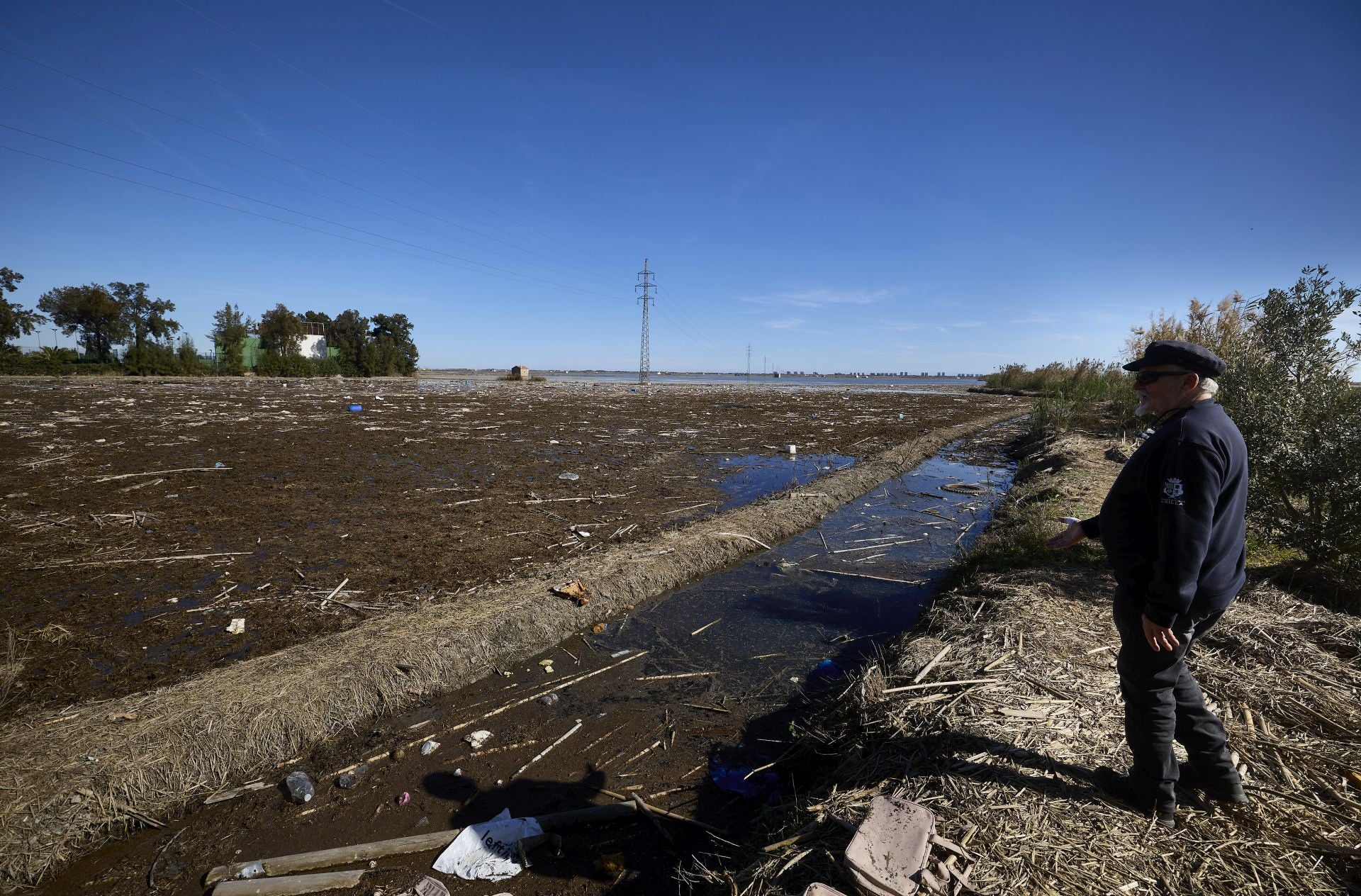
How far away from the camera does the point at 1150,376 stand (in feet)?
9.25

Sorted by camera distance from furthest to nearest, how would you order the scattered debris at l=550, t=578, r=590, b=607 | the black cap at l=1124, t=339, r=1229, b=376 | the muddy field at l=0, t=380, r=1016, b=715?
the scattered debris at l=550, t=578, r=590, b=607 → the muddy field at l=0, t=380, r=1016, b=715 → the black cap at l=1124, t=339, r=1229, b=376

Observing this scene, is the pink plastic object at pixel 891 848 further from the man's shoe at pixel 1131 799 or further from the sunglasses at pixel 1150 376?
the sunglasses at pixel 1150 376

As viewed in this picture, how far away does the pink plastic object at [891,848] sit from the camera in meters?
2.41

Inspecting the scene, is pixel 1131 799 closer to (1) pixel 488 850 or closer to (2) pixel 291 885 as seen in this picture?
(1) pixel 488 850

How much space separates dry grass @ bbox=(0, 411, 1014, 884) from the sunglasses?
5.49 metres

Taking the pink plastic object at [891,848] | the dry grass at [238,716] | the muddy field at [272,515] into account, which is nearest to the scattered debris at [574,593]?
the dry grass at [238,716]

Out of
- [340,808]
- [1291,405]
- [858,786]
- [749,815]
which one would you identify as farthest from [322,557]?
[1291,405]

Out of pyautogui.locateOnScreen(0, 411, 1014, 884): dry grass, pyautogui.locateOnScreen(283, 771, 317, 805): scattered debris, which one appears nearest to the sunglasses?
pyautogui.locateOnScreen(0, 411, 1014, 884): dry grass

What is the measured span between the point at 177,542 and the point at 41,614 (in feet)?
7.29

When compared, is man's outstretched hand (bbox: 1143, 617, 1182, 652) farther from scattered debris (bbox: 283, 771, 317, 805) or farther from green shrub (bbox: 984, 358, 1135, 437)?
green shrub (bbox: 984, 358, 1135, 437)

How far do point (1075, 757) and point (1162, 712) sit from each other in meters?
0.80

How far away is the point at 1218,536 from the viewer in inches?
102

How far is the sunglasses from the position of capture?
2740 millimetres

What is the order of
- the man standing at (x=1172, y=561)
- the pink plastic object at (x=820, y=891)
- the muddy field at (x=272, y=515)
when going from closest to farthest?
the pink plastic object at (x=820, y=891), the man standing at (x=1172, y=561), the muddy field at (x=272, y=515)
